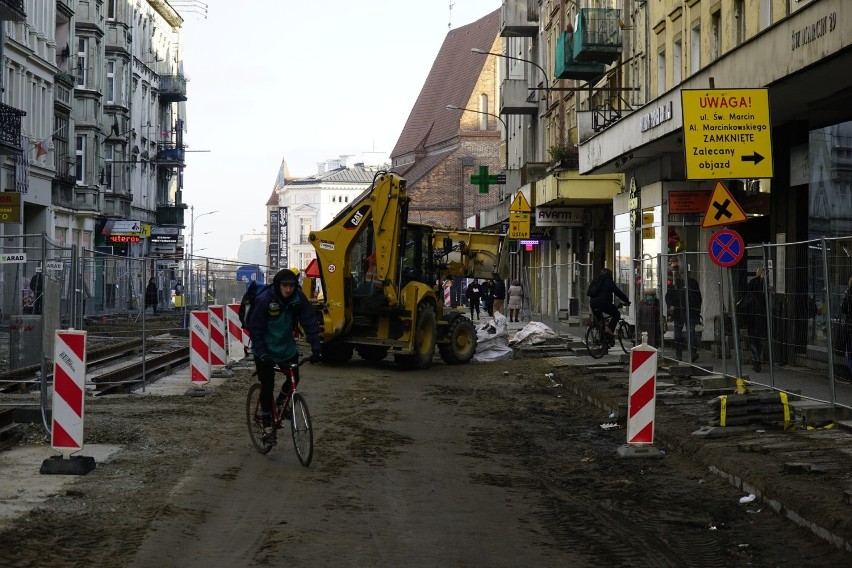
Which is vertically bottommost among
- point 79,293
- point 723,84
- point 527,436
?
point 527,436

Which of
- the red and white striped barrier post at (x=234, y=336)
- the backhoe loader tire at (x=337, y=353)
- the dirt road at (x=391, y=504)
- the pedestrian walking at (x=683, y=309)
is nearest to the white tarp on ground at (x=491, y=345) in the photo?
the backhoe loader tire at (x=337, y=353)

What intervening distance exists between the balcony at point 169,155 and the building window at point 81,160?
17.3 metres

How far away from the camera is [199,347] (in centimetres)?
1962

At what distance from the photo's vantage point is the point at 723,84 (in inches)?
797

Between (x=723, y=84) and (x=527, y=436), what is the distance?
313 inches

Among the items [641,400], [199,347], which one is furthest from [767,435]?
[199,347]

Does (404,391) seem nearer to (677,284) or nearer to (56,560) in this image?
(677,284)

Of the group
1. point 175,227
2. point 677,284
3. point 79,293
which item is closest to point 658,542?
point 79,293

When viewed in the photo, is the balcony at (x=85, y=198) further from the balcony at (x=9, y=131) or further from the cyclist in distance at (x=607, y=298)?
the cyclist in distance at (x=607, y=298)

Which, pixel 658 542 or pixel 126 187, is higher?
pixel 126 187

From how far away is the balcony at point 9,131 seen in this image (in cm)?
3806

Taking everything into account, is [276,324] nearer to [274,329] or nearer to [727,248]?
[274,329]

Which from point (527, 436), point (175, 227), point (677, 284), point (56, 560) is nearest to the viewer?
point (56, 560)

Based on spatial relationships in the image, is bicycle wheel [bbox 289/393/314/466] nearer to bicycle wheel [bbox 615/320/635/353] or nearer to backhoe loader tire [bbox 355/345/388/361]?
backhoe loader tire [bbox 355/345/388/361]
